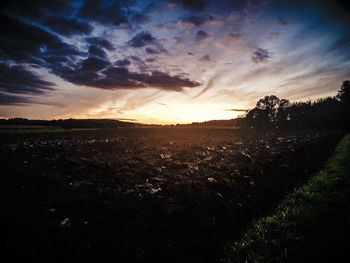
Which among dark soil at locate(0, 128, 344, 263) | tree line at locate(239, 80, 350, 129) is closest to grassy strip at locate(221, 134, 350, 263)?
dark soil at locate(0, 128, 344, 263)

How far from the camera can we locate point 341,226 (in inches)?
127

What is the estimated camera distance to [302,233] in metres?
3.18

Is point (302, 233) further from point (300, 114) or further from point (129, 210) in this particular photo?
point (300, 114)

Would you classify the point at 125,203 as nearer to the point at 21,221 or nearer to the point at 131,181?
the point at 131,181

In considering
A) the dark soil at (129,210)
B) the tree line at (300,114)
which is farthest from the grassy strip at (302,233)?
the tree line at (300,114)

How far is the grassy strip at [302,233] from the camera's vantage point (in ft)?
8.73

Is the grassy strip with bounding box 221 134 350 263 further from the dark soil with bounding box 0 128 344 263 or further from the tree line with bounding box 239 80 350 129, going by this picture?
the tree line with bounding box 239 80 350 129

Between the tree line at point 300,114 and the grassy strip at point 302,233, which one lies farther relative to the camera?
the tree line at point 300,114

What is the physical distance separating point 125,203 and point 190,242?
6.16 ft

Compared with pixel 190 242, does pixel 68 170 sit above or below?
above

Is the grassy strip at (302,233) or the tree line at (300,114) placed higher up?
the tree line at (300,114)

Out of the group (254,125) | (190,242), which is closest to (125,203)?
(190,242)

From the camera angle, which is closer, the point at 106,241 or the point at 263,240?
the point at 106,241

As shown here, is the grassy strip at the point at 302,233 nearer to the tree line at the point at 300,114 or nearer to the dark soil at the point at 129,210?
the dark soil at the point at 129,210
